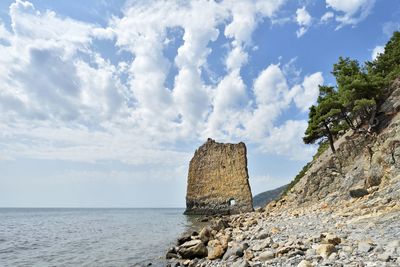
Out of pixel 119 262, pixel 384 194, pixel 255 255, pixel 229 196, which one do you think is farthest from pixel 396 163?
pixel 229 196

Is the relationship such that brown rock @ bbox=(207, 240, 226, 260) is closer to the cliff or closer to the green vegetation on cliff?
the cliff

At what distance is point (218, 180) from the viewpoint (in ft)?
189

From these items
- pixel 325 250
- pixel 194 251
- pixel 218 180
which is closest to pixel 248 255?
pixel 325 250

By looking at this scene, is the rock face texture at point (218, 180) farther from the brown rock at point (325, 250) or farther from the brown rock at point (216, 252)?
the brown rock at point (325, 250)

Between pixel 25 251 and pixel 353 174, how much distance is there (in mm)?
20801

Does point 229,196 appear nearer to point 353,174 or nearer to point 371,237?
point 353,174

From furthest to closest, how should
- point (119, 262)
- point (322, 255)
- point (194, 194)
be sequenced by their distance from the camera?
point (194, 194) → point (119, 262) → point (322, 255)

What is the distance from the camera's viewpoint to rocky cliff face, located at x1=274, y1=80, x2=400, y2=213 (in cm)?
1828

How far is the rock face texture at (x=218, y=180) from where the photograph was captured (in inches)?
2164

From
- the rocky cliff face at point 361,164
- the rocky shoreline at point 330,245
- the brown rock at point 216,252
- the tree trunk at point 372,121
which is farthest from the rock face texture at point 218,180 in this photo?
the brown rock at point 216,252

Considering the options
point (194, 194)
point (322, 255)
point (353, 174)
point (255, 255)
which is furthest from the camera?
point (194, 194)

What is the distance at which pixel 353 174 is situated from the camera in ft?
72.7

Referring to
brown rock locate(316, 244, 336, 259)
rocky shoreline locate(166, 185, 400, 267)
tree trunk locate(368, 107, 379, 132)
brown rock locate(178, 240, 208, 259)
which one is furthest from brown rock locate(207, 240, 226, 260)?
tree trunk locate(368, 107, 379, 132)

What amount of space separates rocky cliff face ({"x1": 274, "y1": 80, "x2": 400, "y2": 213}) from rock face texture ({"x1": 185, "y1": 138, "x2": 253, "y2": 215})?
87.3 feet
